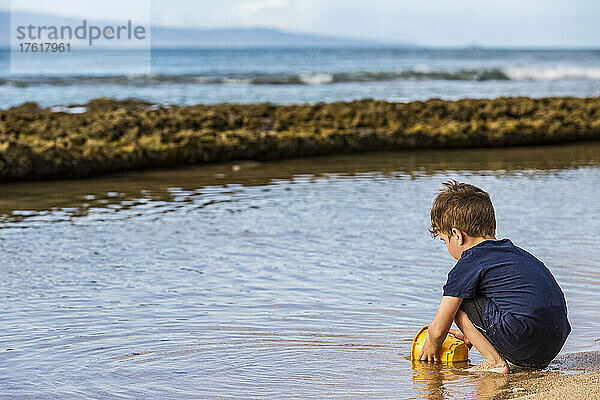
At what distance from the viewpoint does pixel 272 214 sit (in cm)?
711

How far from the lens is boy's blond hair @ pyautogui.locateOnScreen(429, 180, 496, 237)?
3248 millimetres

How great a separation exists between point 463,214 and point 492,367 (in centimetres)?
64

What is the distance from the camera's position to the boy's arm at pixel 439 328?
3246 mm

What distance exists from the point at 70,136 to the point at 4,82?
1894cm

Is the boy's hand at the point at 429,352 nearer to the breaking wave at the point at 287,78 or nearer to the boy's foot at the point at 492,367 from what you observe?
the boy's foot at the point at 492,367

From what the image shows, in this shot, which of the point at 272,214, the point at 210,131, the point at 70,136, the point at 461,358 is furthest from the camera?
the point at 210,131

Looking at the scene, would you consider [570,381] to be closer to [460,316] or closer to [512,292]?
[512,292]

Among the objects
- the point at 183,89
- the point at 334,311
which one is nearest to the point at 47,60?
the point at 183,89

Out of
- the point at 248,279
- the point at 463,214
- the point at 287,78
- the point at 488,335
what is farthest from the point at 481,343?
the point at 287,78

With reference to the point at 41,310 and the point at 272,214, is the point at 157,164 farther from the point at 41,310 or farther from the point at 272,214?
the point at 41,310

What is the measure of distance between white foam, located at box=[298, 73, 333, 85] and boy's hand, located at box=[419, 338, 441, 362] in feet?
87.6

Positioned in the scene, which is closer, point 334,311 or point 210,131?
point 334,311

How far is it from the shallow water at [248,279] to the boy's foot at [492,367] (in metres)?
0.06

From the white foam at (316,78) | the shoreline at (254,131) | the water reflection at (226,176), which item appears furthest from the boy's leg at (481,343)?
the white foam at (316,78)
